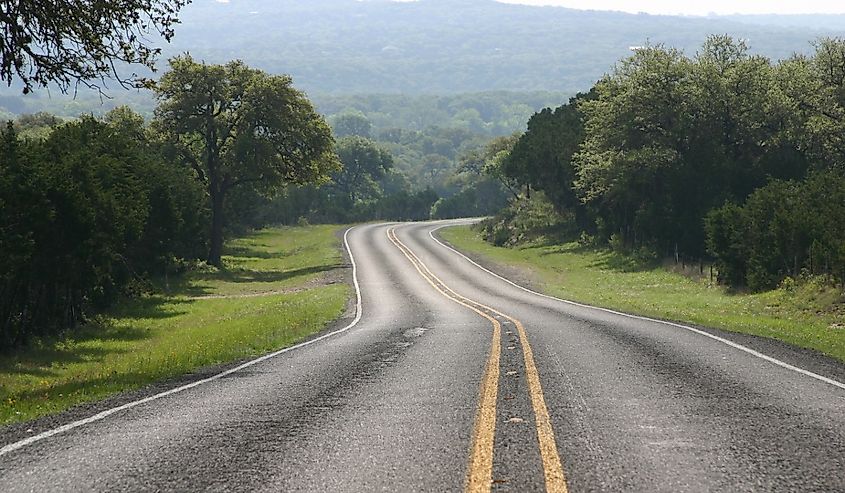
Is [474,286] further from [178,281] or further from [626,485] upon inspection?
[626,485]

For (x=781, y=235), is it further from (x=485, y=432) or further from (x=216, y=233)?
(x=216, y=233)

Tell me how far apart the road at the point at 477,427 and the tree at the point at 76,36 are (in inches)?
278

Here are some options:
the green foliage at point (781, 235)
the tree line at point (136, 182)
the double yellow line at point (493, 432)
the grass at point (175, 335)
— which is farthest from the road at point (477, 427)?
the green foliage at point (781, 235)

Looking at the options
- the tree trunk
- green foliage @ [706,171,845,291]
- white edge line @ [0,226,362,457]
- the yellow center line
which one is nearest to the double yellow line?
the yellow center line

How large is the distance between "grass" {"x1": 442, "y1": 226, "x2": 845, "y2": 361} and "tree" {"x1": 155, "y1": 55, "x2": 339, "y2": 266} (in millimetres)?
15481

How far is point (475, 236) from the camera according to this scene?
87.4m

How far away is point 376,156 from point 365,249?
106 metres

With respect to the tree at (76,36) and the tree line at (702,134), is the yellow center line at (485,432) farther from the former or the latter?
the tree line at (702,134)

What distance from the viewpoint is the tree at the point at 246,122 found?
184ft

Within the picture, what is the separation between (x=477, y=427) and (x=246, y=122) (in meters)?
50.3

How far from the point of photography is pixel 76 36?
54.9 ft

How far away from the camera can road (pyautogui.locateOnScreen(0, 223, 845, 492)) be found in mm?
7156

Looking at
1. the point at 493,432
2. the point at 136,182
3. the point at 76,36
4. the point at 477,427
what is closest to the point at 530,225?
the point at 136,182

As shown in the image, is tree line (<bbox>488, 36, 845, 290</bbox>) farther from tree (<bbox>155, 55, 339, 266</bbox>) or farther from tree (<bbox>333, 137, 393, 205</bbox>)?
tree (<bbox>333, 137, 393, 205</bbox>)
